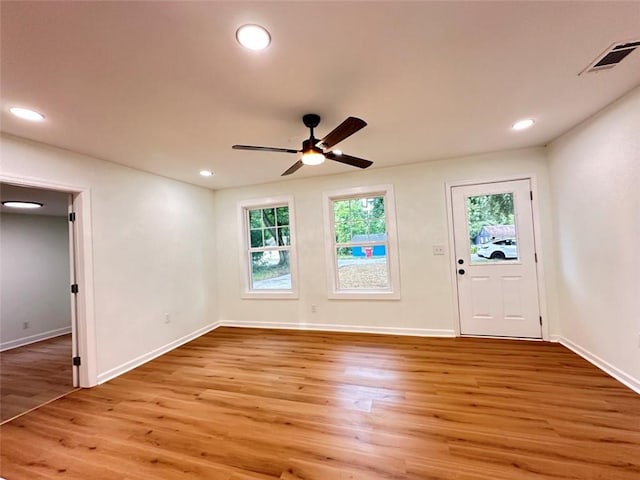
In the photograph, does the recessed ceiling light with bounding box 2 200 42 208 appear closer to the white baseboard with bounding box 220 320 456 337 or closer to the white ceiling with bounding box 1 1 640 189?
the white ceiling with bounding box 1 1 640 189

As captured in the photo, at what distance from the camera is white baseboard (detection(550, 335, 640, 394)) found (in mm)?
2266

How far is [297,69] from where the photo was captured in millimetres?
1666

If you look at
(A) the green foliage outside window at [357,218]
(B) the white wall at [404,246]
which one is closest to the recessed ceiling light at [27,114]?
(B) the white wall at [404,246]

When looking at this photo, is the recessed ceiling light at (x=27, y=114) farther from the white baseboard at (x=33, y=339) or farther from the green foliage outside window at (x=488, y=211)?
Result: the green foliage outside window at (x=488, y=211)

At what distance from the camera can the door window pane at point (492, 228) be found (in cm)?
353

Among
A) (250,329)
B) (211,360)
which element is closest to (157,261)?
(211,360)

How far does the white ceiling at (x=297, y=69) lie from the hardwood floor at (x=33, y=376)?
96.1 inches

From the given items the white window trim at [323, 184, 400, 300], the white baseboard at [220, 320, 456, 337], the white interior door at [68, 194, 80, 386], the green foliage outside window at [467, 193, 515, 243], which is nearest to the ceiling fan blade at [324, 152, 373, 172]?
the white window trim at [323, 184, 400, 300]

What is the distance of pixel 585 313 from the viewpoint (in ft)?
9.36

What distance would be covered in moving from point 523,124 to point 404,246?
193 cm

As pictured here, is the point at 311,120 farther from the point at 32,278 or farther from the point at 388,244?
the point at 32,278

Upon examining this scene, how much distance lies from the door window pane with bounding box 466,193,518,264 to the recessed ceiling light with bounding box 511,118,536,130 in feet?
3.36

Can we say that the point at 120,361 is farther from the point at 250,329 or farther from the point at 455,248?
the point at 455,248

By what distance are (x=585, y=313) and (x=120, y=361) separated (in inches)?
201
